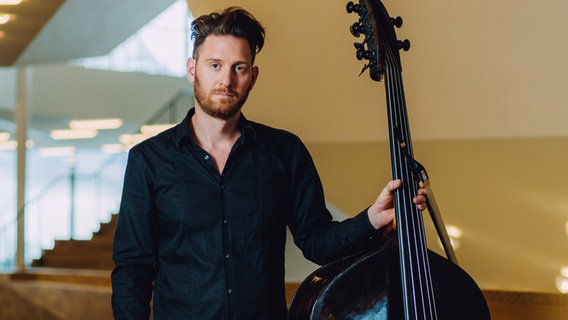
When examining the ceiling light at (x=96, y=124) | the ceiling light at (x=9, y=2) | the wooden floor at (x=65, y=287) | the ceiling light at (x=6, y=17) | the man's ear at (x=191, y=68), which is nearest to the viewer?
Result: the man's ear at (x=191, y=68)

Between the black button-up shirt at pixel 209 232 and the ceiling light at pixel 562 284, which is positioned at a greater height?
the black button-up shirt at pixel 209 232

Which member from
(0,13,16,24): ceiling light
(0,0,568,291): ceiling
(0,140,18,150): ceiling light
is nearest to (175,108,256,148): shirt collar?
(0,0,568,291): ceiling

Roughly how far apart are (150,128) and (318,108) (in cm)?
773

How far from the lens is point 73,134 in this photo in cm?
1321

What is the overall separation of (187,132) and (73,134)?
11777mm

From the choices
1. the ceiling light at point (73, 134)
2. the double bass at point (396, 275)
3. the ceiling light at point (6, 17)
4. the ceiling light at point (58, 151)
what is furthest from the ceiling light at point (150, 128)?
the double bass at point (396, 275)

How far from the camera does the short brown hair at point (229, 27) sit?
1.83m

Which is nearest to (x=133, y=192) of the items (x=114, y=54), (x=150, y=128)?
(x=150, y=128)

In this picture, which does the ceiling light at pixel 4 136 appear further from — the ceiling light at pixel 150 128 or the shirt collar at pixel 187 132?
the shirt collar at pixel 187 132

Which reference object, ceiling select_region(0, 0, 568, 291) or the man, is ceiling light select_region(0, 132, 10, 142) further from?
the man

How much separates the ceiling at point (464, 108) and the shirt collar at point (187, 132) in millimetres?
1637

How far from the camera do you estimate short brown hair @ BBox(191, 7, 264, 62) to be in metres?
1.83

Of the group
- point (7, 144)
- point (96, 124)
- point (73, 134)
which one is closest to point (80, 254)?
point (96, 124)

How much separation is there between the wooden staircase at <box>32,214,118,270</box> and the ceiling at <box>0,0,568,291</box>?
5417 mm
